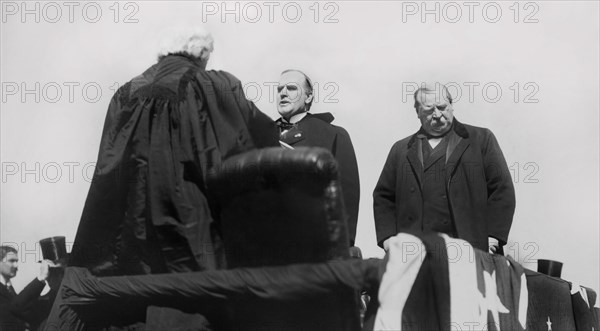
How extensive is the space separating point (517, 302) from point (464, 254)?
17.5 inches

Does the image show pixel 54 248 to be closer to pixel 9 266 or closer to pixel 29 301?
pixel 29 301

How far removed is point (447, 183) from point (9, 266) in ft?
9.92

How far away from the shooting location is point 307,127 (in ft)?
18.7

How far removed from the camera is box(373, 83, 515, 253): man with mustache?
561cm

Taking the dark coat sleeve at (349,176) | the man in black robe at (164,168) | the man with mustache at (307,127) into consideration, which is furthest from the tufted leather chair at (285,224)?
the man with mustache at (307,127)

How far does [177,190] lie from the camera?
14.9 feet

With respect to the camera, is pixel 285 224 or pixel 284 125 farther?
pixel 284 125

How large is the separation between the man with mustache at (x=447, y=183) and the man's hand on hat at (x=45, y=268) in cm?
189

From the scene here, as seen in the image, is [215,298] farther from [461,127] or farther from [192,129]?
[461,127]

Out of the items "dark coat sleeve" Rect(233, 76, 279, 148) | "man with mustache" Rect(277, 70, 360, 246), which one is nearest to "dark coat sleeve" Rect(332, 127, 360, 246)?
"man with mustache" Rect(277, 70, 360, 246)

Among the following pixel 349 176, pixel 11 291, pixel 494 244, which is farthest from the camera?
A: pixel 11 291

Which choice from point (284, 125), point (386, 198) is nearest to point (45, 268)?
point (284, 125)

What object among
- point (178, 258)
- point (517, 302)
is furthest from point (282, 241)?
point (517, 302)

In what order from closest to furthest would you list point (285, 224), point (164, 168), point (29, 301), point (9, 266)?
point (285, 224) → point (164, 168) → point (29, 301) → point (9, 266)
